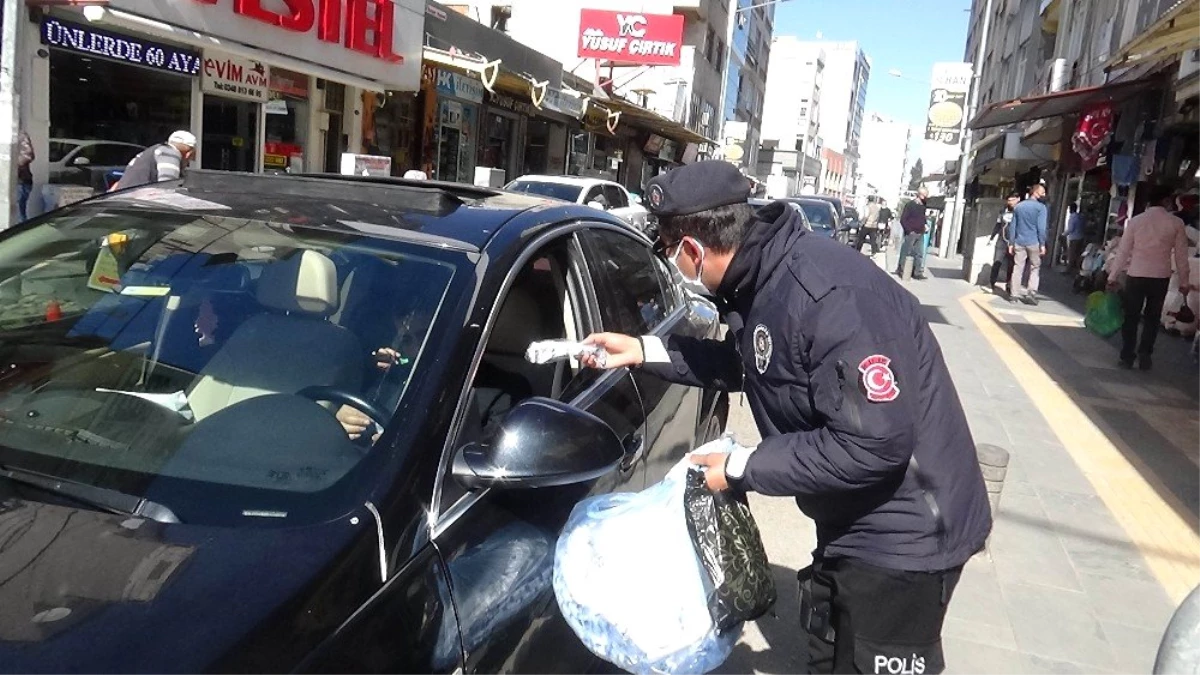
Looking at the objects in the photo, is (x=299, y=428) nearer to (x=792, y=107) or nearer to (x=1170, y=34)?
(x=1170, y=34)

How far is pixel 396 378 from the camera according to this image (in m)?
2.04

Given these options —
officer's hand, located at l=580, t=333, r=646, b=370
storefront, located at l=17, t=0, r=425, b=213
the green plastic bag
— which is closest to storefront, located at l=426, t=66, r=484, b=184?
storefront, located at l=17, t=0, r=425, b=213

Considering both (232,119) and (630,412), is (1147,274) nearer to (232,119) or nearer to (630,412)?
(630,412)

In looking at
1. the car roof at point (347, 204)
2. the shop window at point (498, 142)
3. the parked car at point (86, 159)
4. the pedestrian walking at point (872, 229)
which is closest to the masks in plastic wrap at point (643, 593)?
the car roof at point (347, 204)

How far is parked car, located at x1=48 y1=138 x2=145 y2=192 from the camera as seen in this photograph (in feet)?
32.9

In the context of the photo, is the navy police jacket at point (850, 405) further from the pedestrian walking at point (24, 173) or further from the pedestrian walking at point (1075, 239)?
the pedestrian walking at point (1075, 239)

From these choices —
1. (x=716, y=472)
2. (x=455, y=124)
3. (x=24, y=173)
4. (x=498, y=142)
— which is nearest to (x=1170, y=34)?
(x=716, y=472)

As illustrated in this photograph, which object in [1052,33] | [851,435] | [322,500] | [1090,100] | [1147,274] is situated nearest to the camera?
[322,500]

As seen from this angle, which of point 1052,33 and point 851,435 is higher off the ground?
point 1052,33

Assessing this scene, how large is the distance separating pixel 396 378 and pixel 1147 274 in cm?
878

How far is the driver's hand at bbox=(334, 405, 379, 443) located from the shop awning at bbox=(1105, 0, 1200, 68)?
26.1ft

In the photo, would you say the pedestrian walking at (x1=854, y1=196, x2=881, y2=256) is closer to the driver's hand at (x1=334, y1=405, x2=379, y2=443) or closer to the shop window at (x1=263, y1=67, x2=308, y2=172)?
the shop window at (x1=263, y1=67, x2=308, y2=172)

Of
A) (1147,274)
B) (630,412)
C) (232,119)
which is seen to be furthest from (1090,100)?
(630,412)

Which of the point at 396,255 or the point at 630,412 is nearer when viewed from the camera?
the point at 396,255
